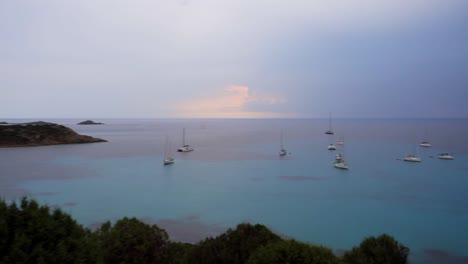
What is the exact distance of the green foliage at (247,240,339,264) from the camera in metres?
6.14

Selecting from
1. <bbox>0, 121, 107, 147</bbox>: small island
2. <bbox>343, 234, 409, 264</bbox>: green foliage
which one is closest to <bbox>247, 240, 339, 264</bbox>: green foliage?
<bbox>343, 234, 409, 264</bbox>: green foliage

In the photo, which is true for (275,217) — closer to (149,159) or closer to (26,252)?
(26,252)

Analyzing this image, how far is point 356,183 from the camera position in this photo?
3094 centimetres

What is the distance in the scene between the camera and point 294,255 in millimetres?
6203

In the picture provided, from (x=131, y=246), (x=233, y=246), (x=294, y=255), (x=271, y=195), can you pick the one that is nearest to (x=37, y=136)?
(x=271, y=195)

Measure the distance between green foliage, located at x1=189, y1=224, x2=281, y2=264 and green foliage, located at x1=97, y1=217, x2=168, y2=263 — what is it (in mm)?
1051

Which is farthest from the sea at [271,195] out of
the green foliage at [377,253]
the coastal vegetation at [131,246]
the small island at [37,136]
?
the small island at [37,136]

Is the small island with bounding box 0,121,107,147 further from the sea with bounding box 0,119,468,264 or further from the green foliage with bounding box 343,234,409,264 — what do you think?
the green foliage with bounding box 343,234,409,264

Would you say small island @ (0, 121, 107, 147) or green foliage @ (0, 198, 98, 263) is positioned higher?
green foliage @ (0, 198, 98, 263)

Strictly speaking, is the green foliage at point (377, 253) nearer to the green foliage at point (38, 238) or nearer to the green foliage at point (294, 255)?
the green foliage at point (294, 255)

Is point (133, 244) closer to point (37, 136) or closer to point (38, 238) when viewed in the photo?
point (38, 238)

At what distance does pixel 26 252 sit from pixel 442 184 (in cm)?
3444

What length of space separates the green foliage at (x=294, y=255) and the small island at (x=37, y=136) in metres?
61.5

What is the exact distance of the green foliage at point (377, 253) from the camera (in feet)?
32.1
